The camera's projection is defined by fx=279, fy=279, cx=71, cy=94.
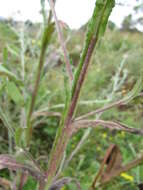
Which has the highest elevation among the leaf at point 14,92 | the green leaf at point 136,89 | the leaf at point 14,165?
the green leaf at point 136,89

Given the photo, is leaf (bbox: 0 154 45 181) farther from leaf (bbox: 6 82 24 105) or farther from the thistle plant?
leaf (bbox: 6 82 24 105)

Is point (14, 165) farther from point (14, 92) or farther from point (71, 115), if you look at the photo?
point (14, 92)

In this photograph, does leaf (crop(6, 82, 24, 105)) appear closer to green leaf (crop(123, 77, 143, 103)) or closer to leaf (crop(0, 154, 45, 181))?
leaf (crop(0, 154, 45, 181))

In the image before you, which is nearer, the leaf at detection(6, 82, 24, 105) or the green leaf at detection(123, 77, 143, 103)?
the green leaf at detection(123, 77, 143, 103)

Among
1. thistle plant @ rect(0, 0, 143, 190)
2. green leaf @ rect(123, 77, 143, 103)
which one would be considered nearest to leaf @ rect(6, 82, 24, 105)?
thistle plant @ rect(0, 0, 143, 190)

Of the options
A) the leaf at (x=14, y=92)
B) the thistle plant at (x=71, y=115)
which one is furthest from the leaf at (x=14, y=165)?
the leaf at (x=14, y=92)

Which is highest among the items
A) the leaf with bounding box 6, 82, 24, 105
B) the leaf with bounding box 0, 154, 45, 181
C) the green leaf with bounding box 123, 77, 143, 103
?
the green leaf with bounding box 123, 77, 143, 103

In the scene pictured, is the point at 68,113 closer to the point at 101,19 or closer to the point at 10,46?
the point at 101,19

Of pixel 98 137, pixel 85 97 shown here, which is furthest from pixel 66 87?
pixel 85 97

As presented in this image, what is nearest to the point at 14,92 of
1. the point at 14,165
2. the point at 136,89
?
the point at 14,165

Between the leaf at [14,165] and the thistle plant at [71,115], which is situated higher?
the thistle plant at [71,115]

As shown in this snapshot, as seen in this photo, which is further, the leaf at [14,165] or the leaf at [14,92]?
the leaf at [14,92]

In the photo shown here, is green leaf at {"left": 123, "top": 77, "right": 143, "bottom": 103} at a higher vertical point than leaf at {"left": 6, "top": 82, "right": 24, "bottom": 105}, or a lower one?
higher

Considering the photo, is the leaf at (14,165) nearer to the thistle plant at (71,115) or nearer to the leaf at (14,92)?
the thistle plant at (71,115)
